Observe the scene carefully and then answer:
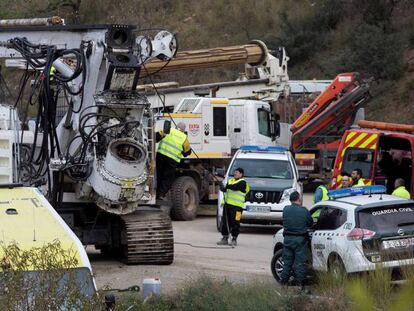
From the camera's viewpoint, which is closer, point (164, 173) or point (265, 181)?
point (164, 173)

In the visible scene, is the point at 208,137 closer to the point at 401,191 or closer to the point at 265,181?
the point at 265,181

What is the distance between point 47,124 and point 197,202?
10.2 metres

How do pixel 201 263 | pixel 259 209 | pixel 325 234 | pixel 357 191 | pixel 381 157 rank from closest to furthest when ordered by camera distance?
pixel 325 234 → pixel 357 191 → pixel 201 263 → pixel 381 157 → pixel 259 209

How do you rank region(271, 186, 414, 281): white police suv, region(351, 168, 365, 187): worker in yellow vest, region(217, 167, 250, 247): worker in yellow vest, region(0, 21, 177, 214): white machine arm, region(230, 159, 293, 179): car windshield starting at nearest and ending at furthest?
region(271, 186, 414, 281): white police suv
region(0, 21, 177, 214): white machine arm
region(351, 168, 365, 187): worker in yellow vest
region(217, 167, 250, 247): worker in yellow vest
region(230, 159, 293, 179): car windshield

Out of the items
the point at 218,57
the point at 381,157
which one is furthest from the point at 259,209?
the point at 218,57

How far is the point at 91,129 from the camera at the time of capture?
16.6 m

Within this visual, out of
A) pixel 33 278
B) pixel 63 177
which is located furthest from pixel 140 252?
pixel 33 278

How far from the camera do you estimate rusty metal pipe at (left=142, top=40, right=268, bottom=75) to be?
29875 mm

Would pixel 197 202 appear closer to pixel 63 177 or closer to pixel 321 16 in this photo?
pixel 63 177

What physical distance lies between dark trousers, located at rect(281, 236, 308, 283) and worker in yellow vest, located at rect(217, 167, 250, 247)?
18.1 ft

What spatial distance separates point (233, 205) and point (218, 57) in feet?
33.1

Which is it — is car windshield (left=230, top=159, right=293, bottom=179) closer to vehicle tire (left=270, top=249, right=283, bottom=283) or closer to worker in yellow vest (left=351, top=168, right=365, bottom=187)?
worker in yellow vest (left=351, top=168, right=365, bottom=187)

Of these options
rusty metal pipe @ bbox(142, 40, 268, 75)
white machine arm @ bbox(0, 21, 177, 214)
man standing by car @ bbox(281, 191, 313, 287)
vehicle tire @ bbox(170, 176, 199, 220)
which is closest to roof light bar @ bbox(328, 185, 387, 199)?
man standing by car @ bbox(281, 191, 313, 287)

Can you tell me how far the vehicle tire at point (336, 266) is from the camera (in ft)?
45.8
